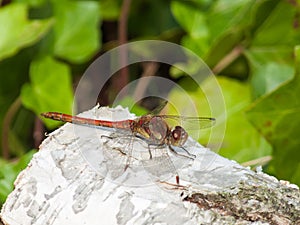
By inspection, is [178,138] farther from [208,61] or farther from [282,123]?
Result: [208,61]

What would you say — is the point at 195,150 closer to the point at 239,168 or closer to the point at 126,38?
the point at 239,168

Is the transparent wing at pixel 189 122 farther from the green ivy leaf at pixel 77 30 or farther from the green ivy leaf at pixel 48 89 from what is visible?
the green ivy leaf at pixel 77 30

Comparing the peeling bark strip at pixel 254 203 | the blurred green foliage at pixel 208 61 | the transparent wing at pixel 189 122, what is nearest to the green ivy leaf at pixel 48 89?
the blurred green foliage at pixel 208 61

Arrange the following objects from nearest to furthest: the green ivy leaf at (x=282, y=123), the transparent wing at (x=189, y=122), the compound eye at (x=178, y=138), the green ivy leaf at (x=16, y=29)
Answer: the compound eye at (x=178, y=138)
the transparent wing at (x=189, y=122)
the green ivy leaf at (x=282, y=123)
the green ivy leaf at (x=16, y=29)

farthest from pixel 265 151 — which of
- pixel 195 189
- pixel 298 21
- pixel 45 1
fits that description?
pixel 45 1

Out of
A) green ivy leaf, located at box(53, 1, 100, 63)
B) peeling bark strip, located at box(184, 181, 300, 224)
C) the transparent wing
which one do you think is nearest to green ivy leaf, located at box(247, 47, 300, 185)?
the transparent wing

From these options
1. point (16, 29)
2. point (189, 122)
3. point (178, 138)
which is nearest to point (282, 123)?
point (189, 122)
